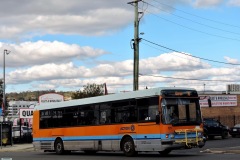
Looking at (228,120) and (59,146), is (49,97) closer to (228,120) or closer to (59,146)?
(59,146)

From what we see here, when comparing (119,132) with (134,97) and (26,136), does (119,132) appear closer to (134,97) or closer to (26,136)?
(134,97)

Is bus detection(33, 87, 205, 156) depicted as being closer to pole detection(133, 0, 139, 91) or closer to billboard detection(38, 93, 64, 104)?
pole detection(133, 0, 139, 91)

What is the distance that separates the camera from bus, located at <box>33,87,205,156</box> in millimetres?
17906

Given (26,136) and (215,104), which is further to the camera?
(215,104)

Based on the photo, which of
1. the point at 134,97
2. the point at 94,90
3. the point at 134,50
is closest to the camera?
the point at 134,97

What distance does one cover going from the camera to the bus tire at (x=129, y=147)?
19.1 m

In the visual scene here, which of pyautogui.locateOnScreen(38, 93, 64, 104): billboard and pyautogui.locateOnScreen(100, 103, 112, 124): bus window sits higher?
pyautogui.locateOnScreen(38, 93, 64, 104): billboard

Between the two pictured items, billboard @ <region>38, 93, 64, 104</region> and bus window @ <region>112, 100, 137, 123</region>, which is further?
billboard @ <region>38, 93, 64, 104</region>

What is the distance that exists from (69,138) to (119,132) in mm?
4440

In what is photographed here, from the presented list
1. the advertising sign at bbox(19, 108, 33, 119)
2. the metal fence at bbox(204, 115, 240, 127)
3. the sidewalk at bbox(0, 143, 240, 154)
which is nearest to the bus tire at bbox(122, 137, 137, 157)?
the sidewalk at bbox(0, 143, 240, 154)

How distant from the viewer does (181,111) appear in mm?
18391

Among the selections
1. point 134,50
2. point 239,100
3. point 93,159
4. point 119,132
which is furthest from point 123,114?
point 239,100

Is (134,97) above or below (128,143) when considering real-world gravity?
above

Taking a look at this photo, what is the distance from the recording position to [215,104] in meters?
49.7
